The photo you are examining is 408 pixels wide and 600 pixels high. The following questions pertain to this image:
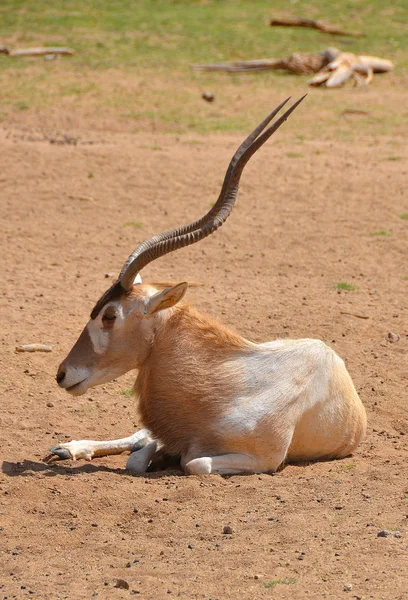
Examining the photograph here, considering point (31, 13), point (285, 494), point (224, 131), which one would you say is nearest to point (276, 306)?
point (285, 494)

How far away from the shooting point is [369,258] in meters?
11.9

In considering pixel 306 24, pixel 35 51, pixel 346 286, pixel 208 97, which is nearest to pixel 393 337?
pixel 346 286

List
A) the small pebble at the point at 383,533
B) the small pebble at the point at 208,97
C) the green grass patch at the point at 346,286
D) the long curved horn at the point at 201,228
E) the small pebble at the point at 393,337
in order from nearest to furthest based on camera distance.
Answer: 1. the small pebble at the point at 383,533
2. the long curved horn at the point at 201,228
3. the small pebble at the point at 393,337
4. the green grass patch at the point at 346,286
5. the small pebble at the point at 208,97

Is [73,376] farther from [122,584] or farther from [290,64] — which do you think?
[290,64]

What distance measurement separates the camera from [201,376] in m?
6.93

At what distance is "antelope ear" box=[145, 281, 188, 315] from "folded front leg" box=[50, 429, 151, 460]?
922 mm

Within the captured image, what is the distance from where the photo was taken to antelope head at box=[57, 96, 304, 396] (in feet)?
22.7

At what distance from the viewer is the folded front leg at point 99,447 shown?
7008 mm

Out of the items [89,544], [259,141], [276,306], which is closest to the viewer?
[89,544]

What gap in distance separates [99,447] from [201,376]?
0.90 metres

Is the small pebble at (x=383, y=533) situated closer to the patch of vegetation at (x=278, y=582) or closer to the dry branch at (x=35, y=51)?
the patch of vegetation at (x=278, y=582)

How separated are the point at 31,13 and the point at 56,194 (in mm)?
13452

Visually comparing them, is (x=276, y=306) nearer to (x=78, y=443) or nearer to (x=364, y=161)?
(x=78, y=443)

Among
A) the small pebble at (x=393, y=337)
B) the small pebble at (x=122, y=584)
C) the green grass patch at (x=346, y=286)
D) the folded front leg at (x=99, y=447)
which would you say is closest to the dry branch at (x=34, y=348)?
the folded front leg at (x=99, y=447)
